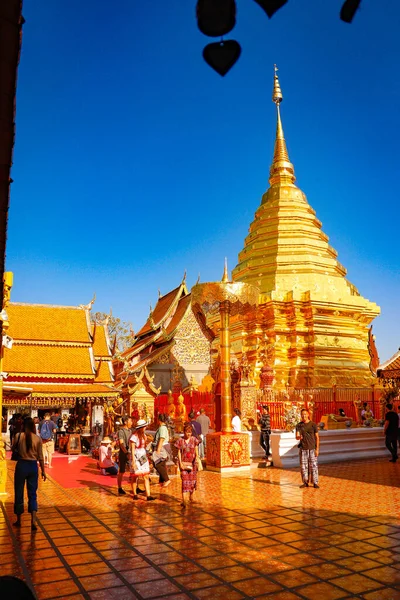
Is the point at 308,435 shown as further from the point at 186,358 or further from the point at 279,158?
the point at 279,158

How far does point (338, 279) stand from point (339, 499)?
17521 millimetres

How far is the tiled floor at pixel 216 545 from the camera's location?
4262 millimetres

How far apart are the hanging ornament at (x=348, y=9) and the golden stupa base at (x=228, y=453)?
10.8 meters

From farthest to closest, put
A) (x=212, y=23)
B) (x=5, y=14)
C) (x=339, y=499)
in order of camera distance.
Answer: (x=339, y=499) < (x=5, y=14) < (x=212, y=23)

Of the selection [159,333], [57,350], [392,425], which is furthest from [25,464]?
[159,333]

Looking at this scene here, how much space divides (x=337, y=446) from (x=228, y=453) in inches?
134

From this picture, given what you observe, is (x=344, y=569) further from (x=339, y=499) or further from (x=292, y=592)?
(x=339, y=499)

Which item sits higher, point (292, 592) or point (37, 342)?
point (37, 342)

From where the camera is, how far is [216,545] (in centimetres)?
548

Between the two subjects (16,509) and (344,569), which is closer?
(344,569)

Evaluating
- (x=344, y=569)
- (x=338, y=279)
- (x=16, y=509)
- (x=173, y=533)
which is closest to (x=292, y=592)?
(x=344, y=569)

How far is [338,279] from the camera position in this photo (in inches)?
963

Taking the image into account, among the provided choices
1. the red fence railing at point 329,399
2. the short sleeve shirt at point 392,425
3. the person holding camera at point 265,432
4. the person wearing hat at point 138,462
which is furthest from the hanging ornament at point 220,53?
the red fence railing at point 329,399

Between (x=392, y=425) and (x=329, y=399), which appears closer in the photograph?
(x=392, y=425)
